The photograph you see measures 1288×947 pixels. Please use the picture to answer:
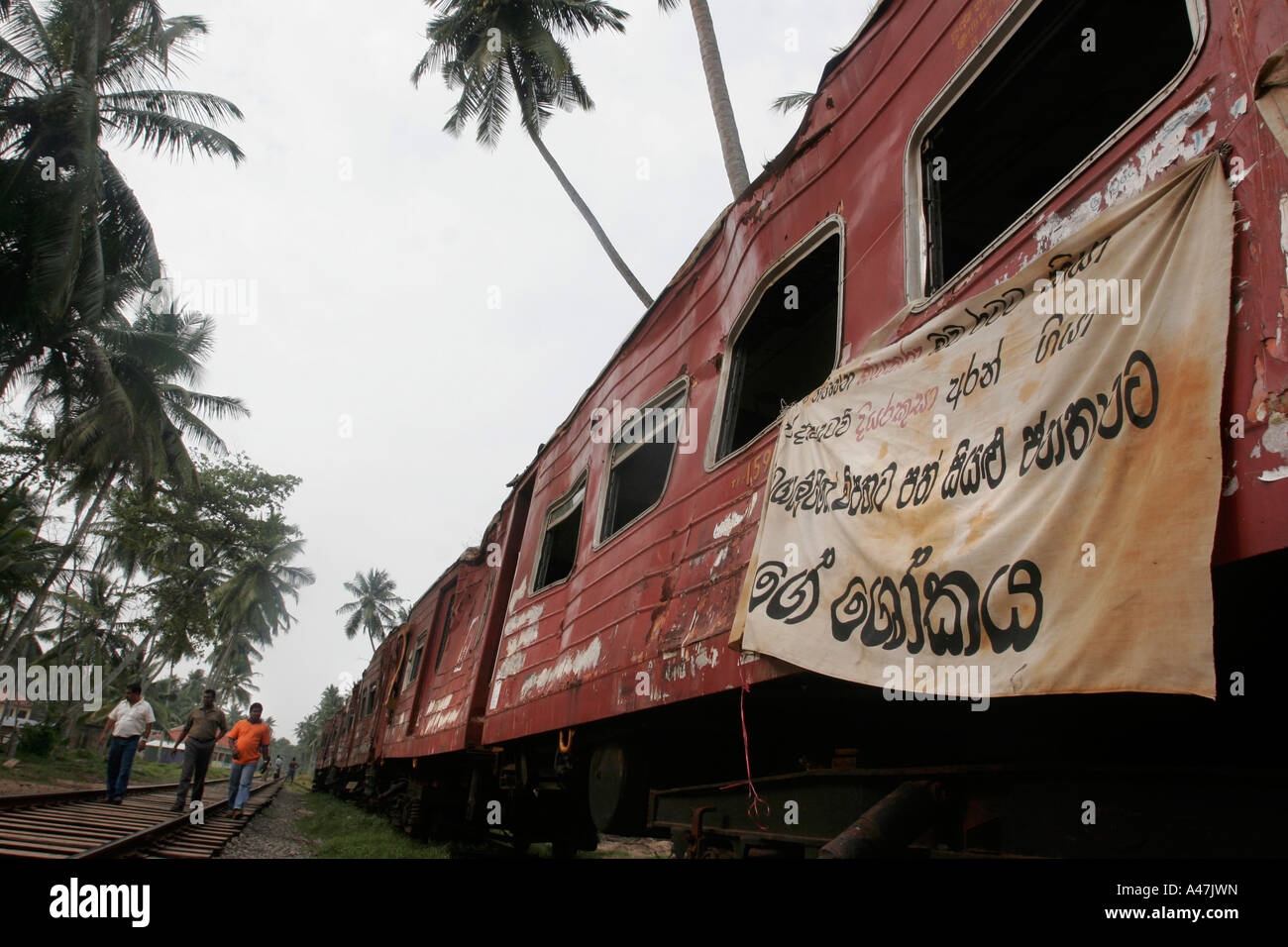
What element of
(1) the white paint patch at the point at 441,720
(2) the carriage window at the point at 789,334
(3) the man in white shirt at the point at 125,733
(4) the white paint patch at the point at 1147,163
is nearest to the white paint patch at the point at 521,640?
(1) the white paint patch at the point at 441,720

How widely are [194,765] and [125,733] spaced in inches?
38.7

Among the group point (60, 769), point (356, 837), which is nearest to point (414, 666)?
point (356, 837)

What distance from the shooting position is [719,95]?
36.6 ft

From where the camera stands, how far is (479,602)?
850 cm

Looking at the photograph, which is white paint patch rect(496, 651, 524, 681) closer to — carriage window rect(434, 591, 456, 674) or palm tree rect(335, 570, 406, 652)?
carriage window rect(434, 591, 456, 674)

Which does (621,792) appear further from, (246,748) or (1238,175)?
(246,748)

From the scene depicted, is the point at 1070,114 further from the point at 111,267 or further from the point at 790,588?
the point at 111,267

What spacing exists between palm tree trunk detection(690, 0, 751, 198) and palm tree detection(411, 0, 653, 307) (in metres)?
3.62

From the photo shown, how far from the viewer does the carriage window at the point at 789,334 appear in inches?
149

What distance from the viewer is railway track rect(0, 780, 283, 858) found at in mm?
5895

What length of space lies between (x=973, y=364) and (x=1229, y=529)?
0.92 metres

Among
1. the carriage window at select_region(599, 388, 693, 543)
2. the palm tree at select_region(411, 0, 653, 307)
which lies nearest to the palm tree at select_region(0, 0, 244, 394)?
the palm tree at select_region(411, 0, 653, 307)

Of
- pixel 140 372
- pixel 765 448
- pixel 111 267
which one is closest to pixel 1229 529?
pixel 765 448

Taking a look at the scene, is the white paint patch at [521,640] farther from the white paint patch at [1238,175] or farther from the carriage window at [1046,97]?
the white paint patch at [1238,175]
